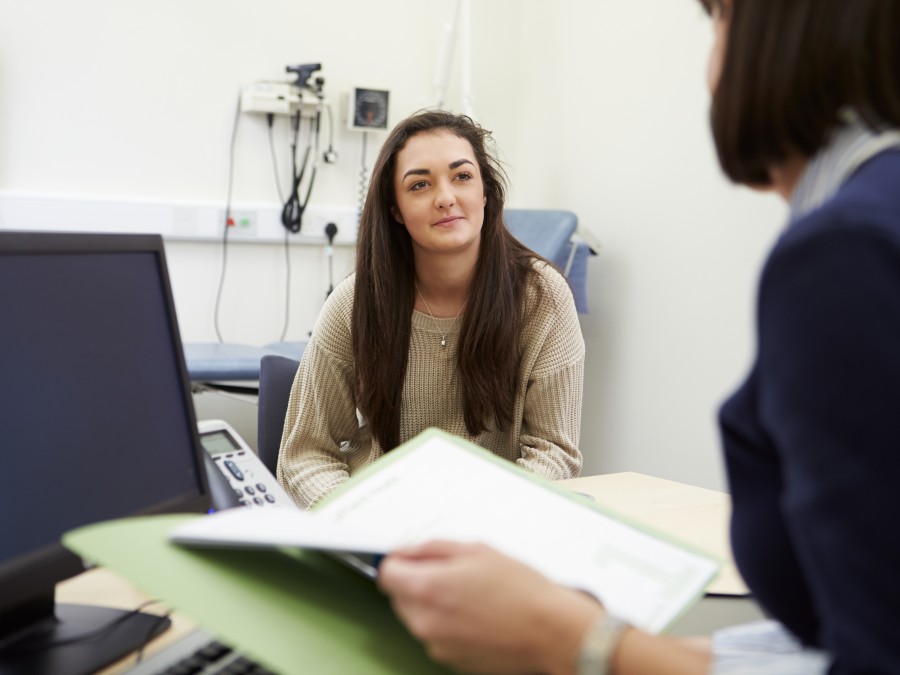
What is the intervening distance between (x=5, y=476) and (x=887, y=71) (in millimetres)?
733

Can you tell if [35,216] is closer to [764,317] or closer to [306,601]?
[306,601]

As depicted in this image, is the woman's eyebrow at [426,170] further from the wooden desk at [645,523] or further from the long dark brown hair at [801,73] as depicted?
the long dark brown hair at [801,73]

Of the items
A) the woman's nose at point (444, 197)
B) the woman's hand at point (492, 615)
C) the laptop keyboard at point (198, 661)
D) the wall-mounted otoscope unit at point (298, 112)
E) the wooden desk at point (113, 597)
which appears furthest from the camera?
the wall-mounted otoscope unit at point (298, 112)

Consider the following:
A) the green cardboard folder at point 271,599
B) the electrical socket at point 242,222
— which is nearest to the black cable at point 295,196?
the electrical socket at point 242,222

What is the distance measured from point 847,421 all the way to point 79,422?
0.66 metres

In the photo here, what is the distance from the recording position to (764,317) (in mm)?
486

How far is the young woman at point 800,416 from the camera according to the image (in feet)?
1.43

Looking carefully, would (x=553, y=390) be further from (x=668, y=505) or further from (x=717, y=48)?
(x=717, y=48)

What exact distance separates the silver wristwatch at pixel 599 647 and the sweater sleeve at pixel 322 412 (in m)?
1.09

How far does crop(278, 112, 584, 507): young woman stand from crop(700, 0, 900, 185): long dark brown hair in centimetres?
113

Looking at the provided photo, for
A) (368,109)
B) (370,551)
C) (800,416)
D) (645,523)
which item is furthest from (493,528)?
(368,109)

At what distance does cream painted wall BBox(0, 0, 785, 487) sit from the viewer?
8.19ft

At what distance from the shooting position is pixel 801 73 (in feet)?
1.70

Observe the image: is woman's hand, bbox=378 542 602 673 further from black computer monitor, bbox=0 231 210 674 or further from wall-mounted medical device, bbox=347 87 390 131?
wall-mounted medical device, bbox=347 87 390 131
